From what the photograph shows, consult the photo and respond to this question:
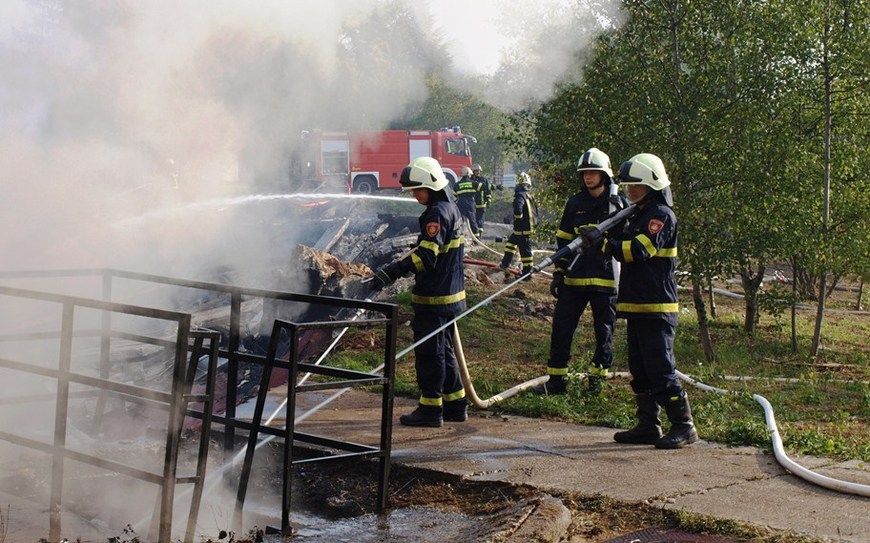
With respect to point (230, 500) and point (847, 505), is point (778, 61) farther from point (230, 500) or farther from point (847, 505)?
point (230, 500)

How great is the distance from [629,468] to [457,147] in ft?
89.4

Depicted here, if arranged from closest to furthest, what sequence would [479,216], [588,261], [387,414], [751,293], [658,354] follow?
[387,414] < [658,354] < [588,261] < [751,293] < [479,216]

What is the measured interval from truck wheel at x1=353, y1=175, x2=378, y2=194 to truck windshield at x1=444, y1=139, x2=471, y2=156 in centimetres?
299

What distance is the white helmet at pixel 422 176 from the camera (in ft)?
22.7

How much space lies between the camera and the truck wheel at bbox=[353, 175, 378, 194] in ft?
111

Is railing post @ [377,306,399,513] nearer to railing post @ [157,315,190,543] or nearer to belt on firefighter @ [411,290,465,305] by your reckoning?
railing post @ [157,315,190,543]

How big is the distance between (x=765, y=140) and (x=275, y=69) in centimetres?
1045

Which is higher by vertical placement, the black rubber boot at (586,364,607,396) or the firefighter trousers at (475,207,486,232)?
the firefighter trousers at (475,207,486,232)

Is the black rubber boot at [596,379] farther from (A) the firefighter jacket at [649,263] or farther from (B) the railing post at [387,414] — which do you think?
(B) the railing post at [387,414]

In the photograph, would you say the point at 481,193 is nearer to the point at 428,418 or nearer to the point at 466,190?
the point at 466,190

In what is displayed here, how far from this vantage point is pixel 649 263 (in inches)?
249

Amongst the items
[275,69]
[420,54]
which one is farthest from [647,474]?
[420,54]

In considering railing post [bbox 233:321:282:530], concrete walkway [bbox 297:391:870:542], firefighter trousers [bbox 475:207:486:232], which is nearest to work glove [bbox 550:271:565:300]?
concrete walkway [bbox 297:391:870:542]

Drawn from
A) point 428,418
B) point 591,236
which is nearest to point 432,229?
point 591,236
